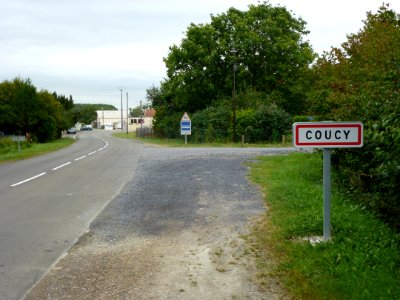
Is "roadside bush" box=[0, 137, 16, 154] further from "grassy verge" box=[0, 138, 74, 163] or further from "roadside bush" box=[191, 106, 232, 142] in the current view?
"roadside bush" box=[191, 106, 232, 142]

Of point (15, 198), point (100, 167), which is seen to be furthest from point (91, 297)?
point (100, 167)

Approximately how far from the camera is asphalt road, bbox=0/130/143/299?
5375mm

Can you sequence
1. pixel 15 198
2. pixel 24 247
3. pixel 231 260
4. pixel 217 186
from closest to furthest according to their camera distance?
pixel 231 260
pixel 24 247
pixel 15 198
pixel 217 186

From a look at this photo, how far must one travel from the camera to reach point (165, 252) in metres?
5.88

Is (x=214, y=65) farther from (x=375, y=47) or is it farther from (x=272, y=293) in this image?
(x=272, y=293)

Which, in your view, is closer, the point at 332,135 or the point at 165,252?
the point at 332,135

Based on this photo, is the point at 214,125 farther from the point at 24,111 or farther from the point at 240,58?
the point at 24,111

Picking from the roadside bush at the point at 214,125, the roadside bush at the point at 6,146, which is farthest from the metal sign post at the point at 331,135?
the roadside bush at the point at 214,125

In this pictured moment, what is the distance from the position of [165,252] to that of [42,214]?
3.80 m

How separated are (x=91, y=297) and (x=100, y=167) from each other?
14.0 metres

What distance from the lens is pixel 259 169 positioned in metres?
15.0

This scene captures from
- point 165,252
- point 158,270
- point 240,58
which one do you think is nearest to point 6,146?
point 240,58

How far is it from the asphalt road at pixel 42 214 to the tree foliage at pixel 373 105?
4043 mm

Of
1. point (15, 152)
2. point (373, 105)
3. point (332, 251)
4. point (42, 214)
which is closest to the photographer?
point (332, 251)
